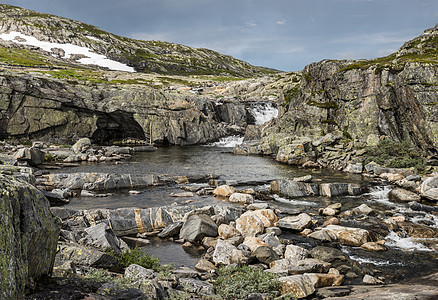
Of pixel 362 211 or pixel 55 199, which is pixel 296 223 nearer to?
pixel 362 211

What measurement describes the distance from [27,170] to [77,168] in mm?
26892

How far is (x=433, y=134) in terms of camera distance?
34938 millimetres

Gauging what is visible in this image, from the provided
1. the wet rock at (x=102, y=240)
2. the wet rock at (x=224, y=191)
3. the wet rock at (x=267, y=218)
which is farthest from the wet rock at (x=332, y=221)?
the wet rock at (x=102, y=240)

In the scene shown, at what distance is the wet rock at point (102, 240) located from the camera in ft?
39.0

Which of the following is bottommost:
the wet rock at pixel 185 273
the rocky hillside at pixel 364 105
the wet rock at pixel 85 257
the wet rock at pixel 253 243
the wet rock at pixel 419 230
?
the wet rock at pixel 419 230

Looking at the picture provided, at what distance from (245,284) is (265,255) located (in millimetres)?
3296

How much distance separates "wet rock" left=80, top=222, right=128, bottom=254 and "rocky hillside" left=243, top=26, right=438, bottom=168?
3757 centimetres

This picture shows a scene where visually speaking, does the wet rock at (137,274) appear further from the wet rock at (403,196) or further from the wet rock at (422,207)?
the wet rock at (403,196)

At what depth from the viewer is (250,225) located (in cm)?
1716

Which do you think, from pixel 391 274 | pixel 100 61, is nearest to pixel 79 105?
pixel 391 274

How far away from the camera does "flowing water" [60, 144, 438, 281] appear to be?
46.0 feet

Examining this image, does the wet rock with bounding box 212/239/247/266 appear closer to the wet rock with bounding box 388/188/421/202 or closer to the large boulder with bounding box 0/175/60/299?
the large boulder with bounding box 0/175/60/299

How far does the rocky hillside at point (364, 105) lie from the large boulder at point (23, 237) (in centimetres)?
4177

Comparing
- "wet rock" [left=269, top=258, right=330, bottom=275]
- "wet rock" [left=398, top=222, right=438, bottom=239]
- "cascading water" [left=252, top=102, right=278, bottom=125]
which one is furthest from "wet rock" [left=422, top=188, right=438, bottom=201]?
"cascading water" [left=252, top=102, right=278, bottom=125]
